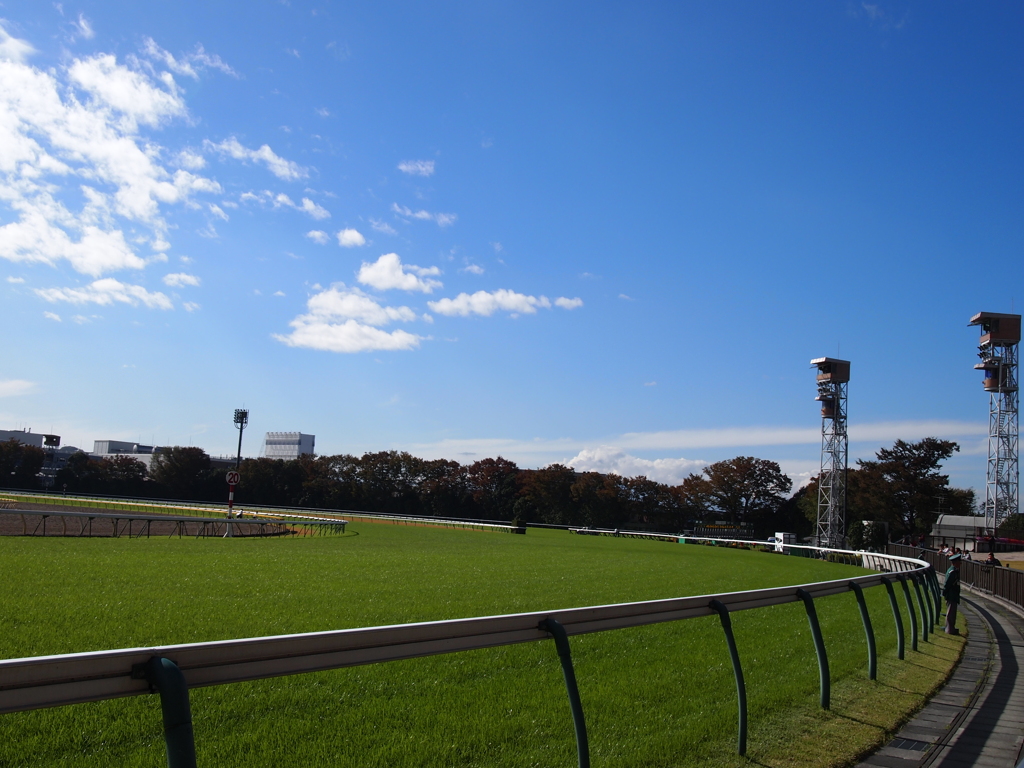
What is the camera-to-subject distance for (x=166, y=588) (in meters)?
11.4

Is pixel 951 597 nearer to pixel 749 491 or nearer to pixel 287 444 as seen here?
pixel 749 491

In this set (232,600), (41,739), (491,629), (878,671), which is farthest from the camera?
(232,600)

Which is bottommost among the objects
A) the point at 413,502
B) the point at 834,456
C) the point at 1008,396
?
the point at 413,502

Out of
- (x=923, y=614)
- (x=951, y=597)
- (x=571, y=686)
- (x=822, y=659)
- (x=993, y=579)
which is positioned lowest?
(x=993, y=579)

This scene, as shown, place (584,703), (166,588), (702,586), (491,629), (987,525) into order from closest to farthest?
(491,629), (584,703), (166,588), (702,586), (987,525)

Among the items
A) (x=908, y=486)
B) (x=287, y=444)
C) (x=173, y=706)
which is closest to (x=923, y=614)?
(x=173, y=706)

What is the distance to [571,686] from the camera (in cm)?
410

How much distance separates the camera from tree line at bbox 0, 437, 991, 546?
8769cm

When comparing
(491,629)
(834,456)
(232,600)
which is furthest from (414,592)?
(834,456)

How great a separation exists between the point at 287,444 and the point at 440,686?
153281 millimetres

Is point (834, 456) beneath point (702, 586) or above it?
above

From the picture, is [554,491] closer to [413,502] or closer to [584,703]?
[413,502]

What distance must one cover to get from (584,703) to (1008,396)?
73.2 m

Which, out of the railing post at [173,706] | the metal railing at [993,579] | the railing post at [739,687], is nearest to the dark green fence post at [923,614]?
the railing post at [739,687]
